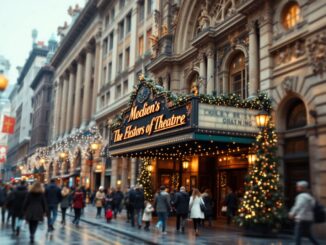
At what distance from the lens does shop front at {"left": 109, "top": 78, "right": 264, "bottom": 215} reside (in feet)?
63.5

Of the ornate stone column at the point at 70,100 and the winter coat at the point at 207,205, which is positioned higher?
the ornate stone column at the point at 70,100

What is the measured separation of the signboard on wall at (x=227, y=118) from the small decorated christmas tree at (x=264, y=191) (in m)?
1.00

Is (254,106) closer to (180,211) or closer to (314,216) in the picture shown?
(180,211)

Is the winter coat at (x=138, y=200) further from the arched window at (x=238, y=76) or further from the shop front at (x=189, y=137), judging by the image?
the arched window at (x=238, y=76)

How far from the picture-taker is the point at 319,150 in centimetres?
1702

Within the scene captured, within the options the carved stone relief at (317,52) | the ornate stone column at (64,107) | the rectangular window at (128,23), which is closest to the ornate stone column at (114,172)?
the rectangular window at (128,23)

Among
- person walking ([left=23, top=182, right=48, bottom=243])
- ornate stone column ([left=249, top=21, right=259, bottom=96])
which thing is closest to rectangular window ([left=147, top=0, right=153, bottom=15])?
ornate stone column ([left=249, top=21, right=259, bottom=96])

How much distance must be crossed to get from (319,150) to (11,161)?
13955 centimetres

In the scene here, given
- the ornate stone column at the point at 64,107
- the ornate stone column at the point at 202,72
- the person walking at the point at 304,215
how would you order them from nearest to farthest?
the person walking at the point at 304,215
the ornate stone column at the point at 202,72
the ornate stone column at the point at 64,107

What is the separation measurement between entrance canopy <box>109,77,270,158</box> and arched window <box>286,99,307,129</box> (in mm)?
1096

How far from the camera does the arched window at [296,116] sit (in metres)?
18.8

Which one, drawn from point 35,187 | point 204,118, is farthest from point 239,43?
point 35,187

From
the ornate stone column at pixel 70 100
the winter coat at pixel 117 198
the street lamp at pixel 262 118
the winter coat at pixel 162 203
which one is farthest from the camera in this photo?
the ornate stone column at pixel 70 100

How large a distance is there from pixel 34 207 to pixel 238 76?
14891 millimetres
